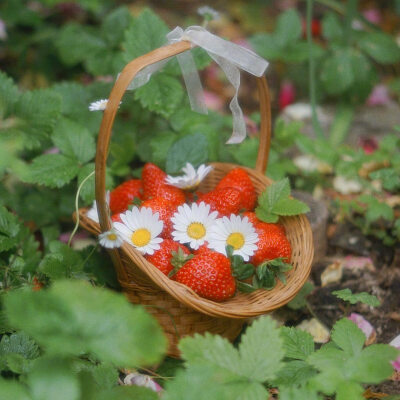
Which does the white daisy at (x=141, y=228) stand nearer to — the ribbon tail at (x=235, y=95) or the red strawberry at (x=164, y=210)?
the red strawberry at (x=164, y=210)

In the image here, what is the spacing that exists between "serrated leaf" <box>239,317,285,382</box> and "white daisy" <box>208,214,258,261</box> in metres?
0.27

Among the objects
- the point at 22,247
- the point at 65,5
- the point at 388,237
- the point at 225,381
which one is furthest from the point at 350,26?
the point at 225,381

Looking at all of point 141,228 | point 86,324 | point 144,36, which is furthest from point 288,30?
point 86,324

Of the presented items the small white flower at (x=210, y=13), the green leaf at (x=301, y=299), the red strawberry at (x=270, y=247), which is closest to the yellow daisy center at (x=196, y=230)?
the red strawberry at (x=270, y=247)

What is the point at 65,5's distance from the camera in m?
2.39

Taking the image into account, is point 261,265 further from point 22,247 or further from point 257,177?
point 22,247

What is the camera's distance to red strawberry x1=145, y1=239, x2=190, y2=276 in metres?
1.16

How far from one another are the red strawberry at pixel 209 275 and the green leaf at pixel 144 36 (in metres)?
0.64

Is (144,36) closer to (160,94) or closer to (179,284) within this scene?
(160,94)

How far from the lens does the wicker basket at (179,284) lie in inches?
40.9

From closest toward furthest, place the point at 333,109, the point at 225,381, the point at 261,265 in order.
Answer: the point at 225,381 → the point at 261,265 → the point at 333,109

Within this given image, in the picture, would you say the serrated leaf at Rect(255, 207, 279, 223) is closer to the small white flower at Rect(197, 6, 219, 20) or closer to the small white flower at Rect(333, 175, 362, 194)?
the small white flower at Rect(197, 6, 219, 20)

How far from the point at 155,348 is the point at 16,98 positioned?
0.89 m

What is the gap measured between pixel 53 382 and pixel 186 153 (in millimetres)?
792
